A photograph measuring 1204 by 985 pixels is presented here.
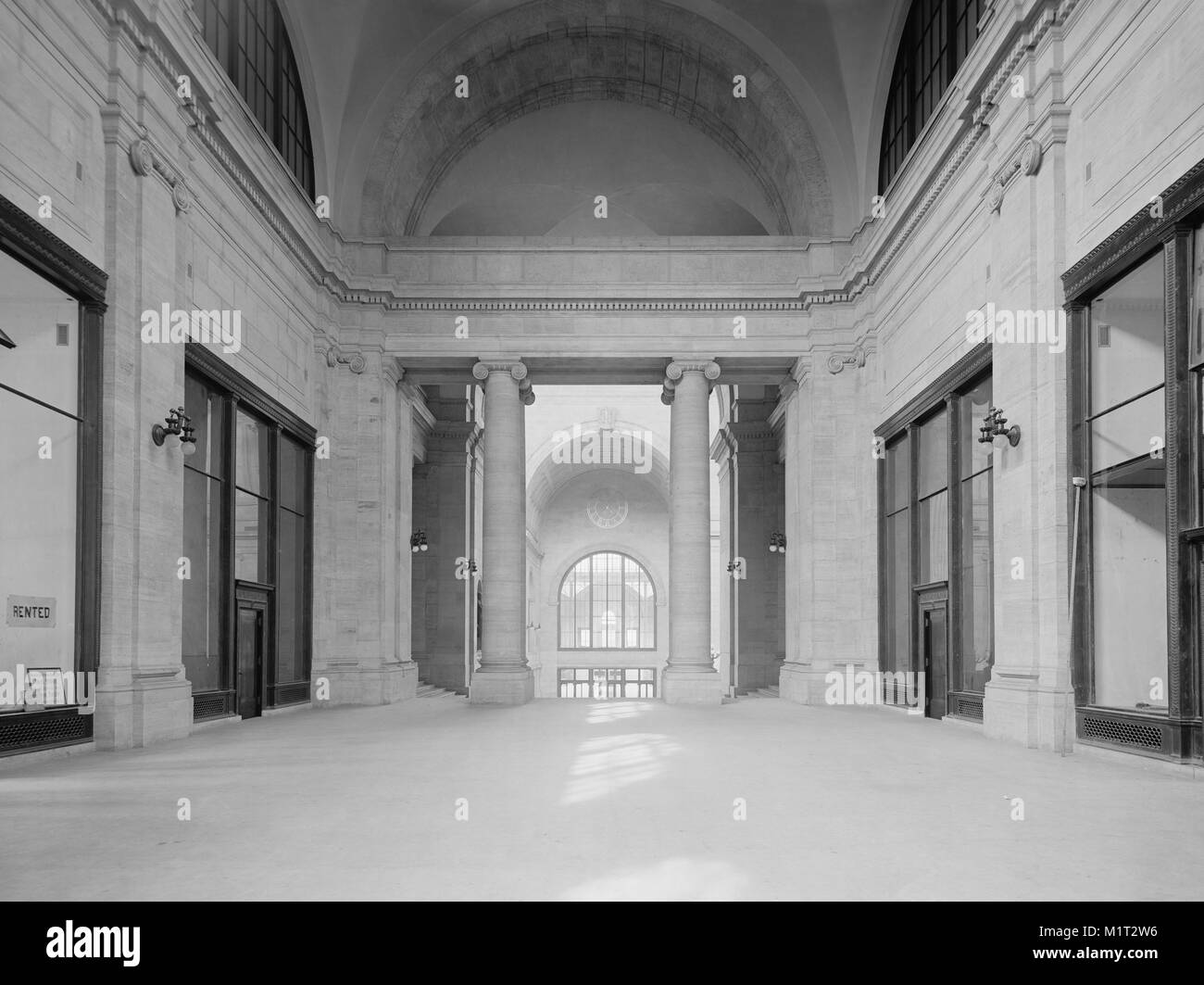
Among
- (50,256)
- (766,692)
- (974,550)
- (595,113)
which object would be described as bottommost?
(766,692)

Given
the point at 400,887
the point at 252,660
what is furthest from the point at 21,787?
the point at 252,660

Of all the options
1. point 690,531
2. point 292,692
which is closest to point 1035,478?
point 690,531

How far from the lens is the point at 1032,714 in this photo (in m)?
13.8

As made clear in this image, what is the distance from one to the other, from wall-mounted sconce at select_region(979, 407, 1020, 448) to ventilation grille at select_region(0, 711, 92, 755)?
12975 millimetres

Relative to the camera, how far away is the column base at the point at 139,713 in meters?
13.4

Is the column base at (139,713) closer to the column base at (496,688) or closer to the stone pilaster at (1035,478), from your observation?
the column base at (496,688)

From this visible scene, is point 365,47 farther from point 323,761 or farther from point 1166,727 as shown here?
point 1166,727

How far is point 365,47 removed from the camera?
958 inches

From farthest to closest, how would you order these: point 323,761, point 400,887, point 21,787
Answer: point 323,761, point 21,787, point 400,887

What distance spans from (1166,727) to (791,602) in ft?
47.7

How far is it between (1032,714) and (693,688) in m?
10.7

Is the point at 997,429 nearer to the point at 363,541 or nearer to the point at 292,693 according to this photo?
the point at 363,541

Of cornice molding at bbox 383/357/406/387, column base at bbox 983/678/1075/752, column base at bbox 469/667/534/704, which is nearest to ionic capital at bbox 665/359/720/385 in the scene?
cornice molding at bbox 383/357/406/387

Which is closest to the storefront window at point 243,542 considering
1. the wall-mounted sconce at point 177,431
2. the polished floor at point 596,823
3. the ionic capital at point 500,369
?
the wall-mounted sconce at point 177,431
